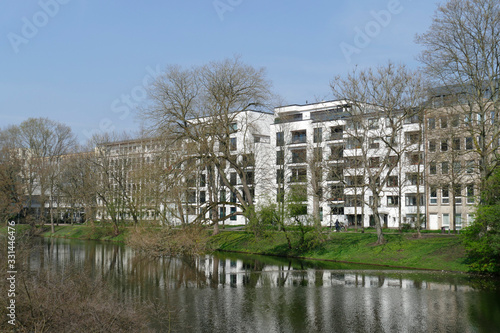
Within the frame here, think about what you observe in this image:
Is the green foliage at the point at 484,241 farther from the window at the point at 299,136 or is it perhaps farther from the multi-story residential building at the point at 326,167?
the window at the point at 299,136

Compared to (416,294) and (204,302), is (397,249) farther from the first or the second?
(204,302)

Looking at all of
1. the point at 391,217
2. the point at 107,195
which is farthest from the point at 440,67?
the point at 107,195

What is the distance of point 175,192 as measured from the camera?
4347 cm

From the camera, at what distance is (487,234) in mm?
33062

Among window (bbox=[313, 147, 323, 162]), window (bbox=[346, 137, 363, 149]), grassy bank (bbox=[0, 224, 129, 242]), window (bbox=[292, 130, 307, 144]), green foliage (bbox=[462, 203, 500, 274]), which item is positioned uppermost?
window (bbox=[292, 130, 307, 144])

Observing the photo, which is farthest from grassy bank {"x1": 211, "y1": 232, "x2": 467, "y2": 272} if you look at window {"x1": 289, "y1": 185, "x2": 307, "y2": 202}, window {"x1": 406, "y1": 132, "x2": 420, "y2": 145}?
window {"x1": 406, "y1": 132, "x2": 420, "y2": 145}

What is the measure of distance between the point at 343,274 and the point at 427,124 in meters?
27.5

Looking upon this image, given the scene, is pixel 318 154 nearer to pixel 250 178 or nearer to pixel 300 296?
pixel 250 178

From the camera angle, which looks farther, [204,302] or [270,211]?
[270,211]

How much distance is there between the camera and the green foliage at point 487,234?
31.6m

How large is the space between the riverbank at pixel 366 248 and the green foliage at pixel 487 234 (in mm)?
1851

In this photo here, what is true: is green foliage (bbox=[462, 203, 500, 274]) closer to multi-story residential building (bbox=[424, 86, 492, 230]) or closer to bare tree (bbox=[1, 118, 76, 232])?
multi-story residential building (bbox=[424, 86, 492, 230])

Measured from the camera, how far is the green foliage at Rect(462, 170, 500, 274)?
3162cm

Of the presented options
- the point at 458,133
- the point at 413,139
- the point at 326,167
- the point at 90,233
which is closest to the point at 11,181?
the point at 90,233
